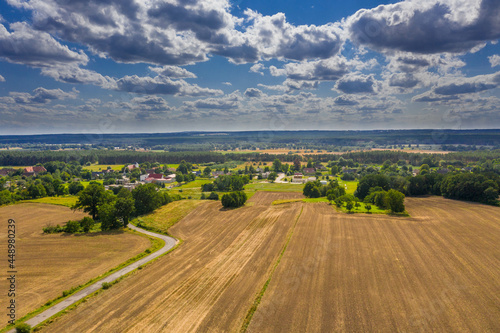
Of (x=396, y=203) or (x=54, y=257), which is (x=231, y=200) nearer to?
(x=396, y=203)

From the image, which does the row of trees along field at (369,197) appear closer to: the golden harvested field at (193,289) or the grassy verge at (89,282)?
the golden harvested field at (193,289)

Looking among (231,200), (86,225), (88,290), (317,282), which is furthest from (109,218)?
(317,282)

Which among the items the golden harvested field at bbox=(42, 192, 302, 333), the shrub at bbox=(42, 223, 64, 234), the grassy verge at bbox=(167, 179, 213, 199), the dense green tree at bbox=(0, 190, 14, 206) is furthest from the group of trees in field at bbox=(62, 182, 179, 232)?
the dense green tree at bbox=(0, 190, 14, 206)

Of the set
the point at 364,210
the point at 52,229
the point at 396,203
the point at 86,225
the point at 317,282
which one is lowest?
the point at 364,210

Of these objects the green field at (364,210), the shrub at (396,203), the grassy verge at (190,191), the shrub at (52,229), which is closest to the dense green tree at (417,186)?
the green field at (364,210)

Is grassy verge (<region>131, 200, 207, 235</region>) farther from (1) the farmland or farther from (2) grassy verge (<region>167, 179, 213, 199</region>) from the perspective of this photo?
(2) grassy verge (<region>167, 179, 213, 199</region>)
